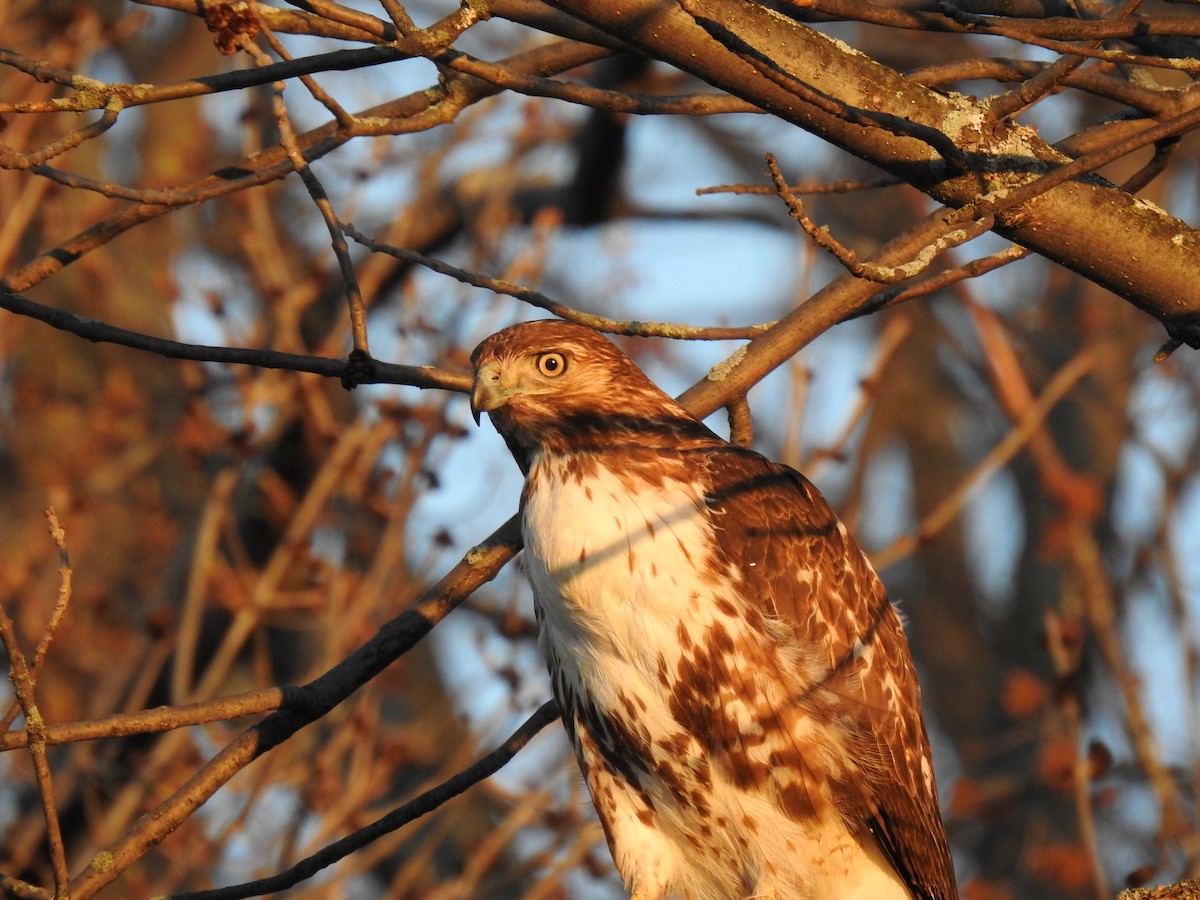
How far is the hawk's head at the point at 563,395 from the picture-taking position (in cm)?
401

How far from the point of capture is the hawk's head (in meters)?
4.01

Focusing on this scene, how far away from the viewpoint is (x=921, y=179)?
9.97 feet

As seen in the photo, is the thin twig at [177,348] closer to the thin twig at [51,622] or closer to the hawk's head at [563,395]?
the thin twig at [51,622]

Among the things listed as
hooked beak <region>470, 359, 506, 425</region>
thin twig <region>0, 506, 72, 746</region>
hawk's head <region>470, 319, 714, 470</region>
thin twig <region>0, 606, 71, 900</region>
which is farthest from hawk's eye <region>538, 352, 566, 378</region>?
thin twig <region>0, 606, 71, 900</region>


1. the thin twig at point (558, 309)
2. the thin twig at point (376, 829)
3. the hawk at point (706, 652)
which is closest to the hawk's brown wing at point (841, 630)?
the hawk at point (706, 652)

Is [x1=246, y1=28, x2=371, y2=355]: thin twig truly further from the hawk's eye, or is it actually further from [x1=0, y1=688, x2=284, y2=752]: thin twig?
the hawk's eye

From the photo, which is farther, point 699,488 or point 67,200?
point 67,200

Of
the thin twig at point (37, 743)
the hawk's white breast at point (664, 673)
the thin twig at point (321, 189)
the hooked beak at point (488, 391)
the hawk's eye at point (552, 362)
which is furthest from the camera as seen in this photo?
the hawk's eye at point (552, 362)

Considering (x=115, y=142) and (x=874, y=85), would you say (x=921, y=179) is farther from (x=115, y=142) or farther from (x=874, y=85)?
(x=115, y=142)

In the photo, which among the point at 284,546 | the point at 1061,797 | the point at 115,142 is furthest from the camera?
the point at 115,142

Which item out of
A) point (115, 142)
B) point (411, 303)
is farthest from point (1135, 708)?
point (115, 142)

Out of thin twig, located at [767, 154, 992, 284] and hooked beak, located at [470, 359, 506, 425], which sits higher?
hooked beak, located at [470, 359, 506, 425]

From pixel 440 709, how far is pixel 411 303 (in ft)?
13.7

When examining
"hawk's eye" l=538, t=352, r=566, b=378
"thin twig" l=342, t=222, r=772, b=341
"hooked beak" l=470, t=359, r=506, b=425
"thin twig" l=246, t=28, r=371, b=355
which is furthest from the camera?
"hawk's eye" l=538, t=352, r=566, b=378
